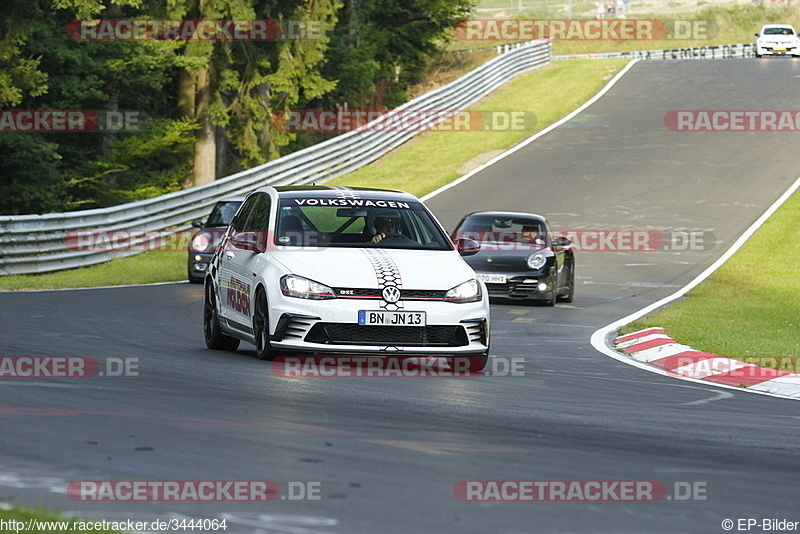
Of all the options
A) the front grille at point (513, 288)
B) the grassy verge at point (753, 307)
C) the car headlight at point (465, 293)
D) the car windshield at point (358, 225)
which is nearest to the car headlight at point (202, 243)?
the front grille at point (513, 288)

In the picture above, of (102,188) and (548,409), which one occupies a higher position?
(548,409)

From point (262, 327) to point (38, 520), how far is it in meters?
5.94

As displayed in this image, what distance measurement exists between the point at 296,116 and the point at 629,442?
133 feet

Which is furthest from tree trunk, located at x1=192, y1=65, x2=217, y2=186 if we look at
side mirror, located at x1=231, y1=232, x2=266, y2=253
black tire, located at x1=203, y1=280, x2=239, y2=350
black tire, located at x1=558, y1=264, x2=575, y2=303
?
side mirror, located at x1=231, y1=232, x2=266, y2=253

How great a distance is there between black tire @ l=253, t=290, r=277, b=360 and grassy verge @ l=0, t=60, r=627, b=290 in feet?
34.6

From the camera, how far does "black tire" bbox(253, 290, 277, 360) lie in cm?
1105

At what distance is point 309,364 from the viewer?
442 inches

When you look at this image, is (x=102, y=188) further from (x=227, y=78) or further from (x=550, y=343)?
(x=550, y=343)

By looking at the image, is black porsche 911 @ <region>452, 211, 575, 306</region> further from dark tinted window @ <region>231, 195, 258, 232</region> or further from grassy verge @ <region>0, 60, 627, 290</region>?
dark tinted window @ <region>231, 195, 258, 232</region>

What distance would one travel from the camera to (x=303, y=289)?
10836 millimetres

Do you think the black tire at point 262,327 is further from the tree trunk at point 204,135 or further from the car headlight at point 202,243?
the tree trunk at point 204,135

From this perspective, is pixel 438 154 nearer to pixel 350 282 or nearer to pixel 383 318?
pixel 350 282

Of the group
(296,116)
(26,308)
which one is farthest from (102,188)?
(26,308)

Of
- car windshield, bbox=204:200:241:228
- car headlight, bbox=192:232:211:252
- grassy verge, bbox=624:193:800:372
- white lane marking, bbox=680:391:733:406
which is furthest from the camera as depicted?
car windshield, bbox=204:200:241:228
